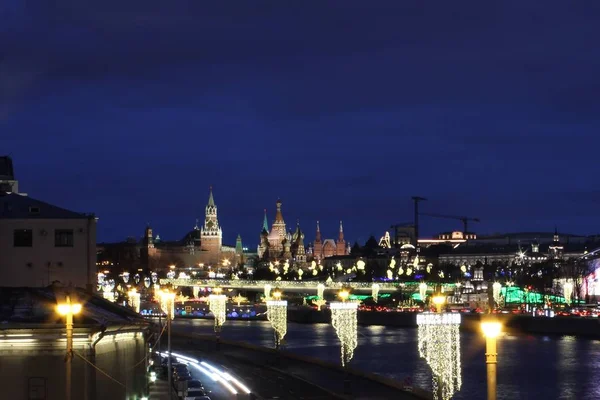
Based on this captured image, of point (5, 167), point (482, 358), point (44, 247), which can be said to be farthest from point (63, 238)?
point (482, 358)

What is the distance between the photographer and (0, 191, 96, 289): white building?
3281 centimetres

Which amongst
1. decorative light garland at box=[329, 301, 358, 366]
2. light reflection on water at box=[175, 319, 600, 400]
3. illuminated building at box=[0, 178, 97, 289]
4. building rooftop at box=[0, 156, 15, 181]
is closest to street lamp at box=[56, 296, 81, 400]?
illuminated building at box=[0, 178, 97, 289]

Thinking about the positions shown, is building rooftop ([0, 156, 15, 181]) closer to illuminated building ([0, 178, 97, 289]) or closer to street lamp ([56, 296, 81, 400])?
illuminated building ([0, 178, 97, 289])

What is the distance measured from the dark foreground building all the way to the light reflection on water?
28.7 meters

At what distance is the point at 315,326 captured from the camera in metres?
120

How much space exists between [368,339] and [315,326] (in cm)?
2856

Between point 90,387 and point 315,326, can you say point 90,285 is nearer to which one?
point 90,387

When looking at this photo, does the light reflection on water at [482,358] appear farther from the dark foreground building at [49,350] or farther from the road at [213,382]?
the dark foreground building at [49,350]

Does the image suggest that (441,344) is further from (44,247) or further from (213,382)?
(213,382)

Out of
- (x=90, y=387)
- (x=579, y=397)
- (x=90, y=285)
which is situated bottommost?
(x=579, y=397)

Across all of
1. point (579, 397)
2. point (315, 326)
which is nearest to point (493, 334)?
point (579, 397)

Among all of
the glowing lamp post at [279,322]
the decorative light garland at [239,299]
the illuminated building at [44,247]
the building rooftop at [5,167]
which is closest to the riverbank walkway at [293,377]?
the glowing lamp post at [279,322]

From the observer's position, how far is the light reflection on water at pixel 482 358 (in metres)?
52.5

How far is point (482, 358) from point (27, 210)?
4168 cm
